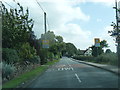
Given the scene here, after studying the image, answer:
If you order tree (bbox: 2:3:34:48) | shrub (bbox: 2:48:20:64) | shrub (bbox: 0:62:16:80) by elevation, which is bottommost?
shrub (bbox: 0:62:16:80)

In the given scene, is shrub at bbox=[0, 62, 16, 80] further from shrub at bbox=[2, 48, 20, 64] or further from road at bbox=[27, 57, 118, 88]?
shrub at bbox=[2, 48, 20, 64]

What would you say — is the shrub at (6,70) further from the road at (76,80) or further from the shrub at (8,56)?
the shrub at (8,56)

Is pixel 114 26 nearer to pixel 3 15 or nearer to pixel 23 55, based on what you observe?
pixel 23 55

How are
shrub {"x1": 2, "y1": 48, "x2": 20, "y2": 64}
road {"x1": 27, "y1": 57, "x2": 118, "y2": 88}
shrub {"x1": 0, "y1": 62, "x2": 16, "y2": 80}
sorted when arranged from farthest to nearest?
shrub {"x1": 2, "y1": 48, "x2": 20, "y2": 64}, shrub {"x1": 0, "y1": 62, "x2": 16, "y2": 80}, road {"x1": 27, "y1": 57, "x2": 118, "y2": 88}

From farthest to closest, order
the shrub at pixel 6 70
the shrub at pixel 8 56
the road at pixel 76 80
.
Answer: the shrub at pixel 8 56 → the shrub at pixel 6 70 → the road at pixel 76 80

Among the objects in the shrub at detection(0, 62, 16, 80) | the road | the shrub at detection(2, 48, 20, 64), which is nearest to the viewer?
the road

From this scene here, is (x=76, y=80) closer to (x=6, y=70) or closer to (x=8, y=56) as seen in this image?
(x=6, y=70)

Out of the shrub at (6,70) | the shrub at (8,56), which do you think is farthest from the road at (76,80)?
the shrub at (8,56)

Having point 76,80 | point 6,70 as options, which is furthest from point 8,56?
point 76,80

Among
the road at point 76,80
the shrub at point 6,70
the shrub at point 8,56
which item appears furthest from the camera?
the shrub at point 8,56

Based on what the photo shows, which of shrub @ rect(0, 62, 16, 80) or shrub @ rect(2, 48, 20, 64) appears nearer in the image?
shrub @ rect(0, 62, 16, 80)

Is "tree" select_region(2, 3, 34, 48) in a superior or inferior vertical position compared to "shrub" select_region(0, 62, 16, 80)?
superior

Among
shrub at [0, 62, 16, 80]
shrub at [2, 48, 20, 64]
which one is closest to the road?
shrub at [0, 62, 16, 80]

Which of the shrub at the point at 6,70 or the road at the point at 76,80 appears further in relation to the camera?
the shrub at the point at 6,70
